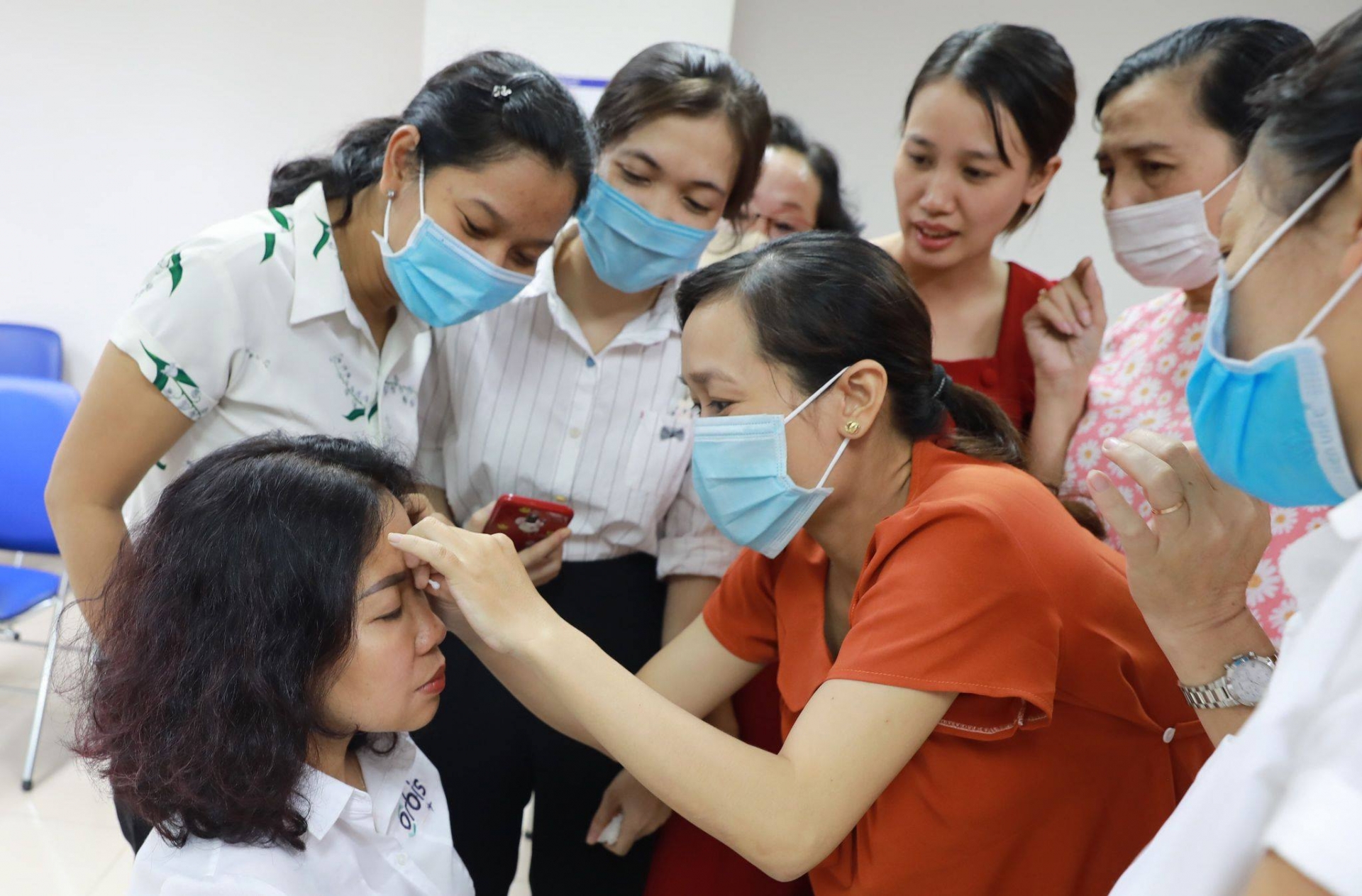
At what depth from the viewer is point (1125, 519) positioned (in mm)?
1039

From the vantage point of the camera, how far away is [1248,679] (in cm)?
106

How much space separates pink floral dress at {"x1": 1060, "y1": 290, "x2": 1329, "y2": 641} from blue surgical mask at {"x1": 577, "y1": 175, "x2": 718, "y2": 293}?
2.40 feet

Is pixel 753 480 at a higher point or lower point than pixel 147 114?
higher

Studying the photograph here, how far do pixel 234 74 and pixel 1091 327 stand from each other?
3386 millimetres

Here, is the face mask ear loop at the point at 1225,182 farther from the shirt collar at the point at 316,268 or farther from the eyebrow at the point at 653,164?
the shirt collar at the point at 316,268

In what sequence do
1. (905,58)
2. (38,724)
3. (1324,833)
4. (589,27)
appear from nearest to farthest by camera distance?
(1324,833) < (38,724) < (589,27) < (905,58)

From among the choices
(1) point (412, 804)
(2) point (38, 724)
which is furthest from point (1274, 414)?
(2) point (38, 724)

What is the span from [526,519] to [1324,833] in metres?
1.22

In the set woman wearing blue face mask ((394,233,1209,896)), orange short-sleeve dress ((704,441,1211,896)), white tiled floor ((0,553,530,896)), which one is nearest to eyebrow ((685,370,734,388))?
woman wearing blue face mask ((394,233,1209,896))

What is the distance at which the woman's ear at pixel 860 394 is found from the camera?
1309mm

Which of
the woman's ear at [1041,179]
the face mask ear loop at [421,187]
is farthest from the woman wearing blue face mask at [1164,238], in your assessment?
the face mask ear loop at [421,187]

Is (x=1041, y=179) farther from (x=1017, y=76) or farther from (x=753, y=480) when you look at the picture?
(x=753, y=480)

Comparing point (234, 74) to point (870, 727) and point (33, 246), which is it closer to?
point (33, 246)

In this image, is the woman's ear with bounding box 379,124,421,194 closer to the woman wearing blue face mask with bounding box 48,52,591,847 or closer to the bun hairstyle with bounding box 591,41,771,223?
the woman wearing blue face mask with bounding box 48,52,591,847
